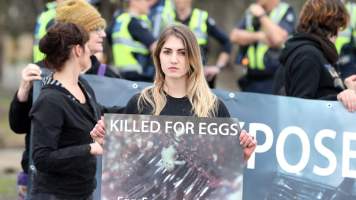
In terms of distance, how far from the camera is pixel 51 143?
5.29 meters

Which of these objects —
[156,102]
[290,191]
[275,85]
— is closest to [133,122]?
[156,102]

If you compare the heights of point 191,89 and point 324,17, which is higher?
point 324,17

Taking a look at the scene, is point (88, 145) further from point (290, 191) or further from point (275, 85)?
point (275, 85)

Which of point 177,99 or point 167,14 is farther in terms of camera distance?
point 167,14

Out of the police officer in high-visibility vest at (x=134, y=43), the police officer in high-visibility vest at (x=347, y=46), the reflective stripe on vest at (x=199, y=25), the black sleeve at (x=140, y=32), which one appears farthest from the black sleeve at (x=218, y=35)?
the police officer in high-visibility vest at (x=347, y=46)

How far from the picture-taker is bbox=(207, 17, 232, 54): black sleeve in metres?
10.7

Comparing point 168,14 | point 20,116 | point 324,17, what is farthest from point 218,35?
point 20,116

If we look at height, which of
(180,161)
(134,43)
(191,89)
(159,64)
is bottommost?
(134,43)

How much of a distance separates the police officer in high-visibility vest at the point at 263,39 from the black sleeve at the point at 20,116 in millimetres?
3970

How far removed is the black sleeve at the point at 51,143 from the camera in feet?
17.4

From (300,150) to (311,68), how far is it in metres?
0.61

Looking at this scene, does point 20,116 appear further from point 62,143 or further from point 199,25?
point 199,25

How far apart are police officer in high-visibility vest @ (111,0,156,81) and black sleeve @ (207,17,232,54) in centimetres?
83

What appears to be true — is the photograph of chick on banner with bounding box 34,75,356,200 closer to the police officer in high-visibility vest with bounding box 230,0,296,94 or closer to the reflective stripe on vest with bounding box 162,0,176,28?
the police officer in high-visibility vest with bounding box 230,0,296,94
